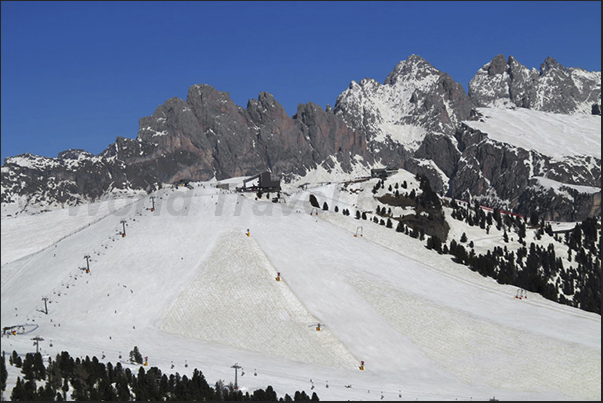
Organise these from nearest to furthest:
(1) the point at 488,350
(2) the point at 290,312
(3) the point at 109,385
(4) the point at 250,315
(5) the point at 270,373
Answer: (3) the point at 109,385 < (5) the point at 270,373 < (1) the point at 488,350 < (4) the point at 250,315 < (2) the point at 290,312

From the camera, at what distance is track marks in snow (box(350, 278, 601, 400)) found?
→ 305 feet

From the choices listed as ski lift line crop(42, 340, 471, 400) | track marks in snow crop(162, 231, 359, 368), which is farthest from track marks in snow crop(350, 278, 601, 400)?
track marks in snow crop(162, 231, 359, 368)

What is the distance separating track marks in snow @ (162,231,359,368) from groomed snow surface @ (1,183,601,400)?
0.28 meters

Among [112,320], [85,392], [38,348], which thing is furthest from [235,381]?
[112,320]

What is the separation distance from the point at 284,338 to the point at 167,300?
23175mm

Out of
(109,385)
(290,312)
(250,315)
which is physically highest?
(290,312)

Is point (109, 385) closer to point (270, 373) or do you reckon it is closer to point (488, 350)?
point (270, 373)

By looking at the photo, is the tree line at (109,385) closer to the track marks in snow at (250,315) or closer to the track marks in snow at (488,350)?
the track marks in snow at (250,315)

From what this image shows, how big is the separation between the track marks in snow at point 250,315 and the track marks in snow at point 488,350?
14.6 m

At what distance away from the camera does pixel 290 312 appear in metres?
109

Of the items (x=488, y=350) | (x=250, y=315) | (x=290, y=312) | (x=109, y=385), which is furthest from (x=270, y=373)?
(x=488, y=350)

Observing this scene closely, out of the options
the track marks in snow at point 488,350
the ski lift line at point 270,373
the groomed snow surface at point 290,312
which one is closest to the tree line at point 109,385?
the groomed snow surface at point 290,312

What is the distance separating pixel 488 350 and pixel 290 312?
3125 centimetres

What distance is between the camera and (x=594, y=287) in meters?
188
